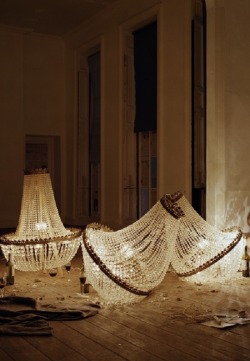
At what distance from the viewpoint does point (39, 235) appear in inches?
173

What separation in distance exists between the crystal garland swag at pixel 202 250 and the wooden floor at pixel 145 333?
164 mm

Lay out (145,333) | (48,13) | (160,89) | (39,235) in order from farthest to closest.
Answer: (48,13), (160,89), (39,235), (145,333)

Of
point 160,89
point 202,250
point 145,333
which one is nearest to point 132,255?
point 202,250

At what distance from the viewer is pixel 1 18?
8867mm

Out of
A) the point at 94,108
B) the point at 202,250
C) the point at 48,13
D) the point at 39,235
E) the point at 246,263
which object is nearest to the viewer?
the point at 202,250

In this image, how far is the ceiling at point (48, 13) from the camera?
8.20 m

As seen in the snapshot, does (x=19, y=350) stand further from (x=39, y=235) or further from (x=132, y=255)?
(x=39, y=235)

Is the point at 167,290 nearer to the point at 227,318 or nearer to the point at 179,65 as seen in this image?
the point at 227,318

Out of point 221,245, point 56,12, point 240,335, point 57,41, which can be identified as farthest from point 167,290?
point 57,41

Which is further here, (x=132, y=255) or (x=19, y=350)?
(x=132, y=255)

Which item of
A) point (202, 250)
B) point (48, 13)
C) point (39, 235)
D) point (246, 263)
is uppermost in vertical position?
point (48, 13)

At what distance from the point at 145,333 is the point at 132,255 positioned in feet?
3.00

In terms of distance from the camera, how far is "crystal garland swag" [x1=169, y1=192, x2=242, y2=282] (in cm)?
418

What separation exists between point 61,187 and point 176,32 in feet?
13.9
